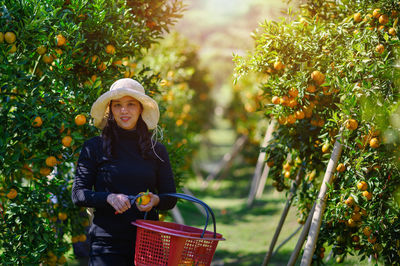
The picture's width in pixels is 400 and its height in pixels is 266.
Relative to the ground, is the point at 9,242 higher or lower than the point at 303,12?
lower

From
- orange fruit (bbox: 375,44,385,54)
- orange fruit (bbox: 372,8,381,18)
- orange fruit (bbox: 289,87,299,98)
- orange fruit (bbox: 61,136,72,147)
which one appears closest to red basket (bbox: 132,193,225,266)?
orange fruit (bbox: 61,136,72,147)

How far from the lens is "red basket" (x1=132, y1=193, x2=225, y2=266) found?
222 centimetres

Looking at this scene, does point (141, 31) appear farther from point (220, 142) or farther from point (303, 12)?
point (220, 142)

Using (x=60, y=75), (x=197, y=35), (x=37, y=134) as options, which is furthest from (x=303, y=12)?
(x=197, y=35)

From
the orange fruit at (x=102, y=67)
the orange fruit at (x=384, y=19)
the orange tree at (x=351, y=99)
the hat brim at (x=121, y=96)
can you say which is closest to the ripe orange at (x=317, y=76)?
the orange tree at (x=351, y=99)

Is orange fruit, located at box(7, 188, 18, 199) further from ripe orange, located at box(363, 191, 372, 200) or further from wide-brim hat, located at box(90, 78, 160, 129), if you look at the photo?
ripe orange, located at box(363, 191, 372, 200)

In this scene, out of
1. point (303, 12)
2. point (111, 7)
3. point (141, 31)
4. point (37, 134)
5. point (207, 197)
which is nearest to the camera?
point (37, 134)

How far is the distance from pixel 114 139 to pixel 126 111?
18cm

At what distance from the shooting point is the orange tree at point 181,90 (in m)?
6.88

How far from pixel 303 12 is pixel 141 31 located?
4.94 ft

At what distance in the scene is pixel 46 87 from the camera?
10.9 ft

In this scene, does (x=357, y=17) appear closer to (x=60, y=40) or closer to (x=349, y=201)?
(x=349, y=201)

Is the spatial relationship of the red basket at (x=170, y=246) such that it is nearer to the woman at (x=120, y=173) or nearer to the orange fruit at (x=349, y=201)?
the woman at (x=120, y=173)

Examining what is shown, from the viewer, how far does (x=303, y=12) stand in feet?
14.2
